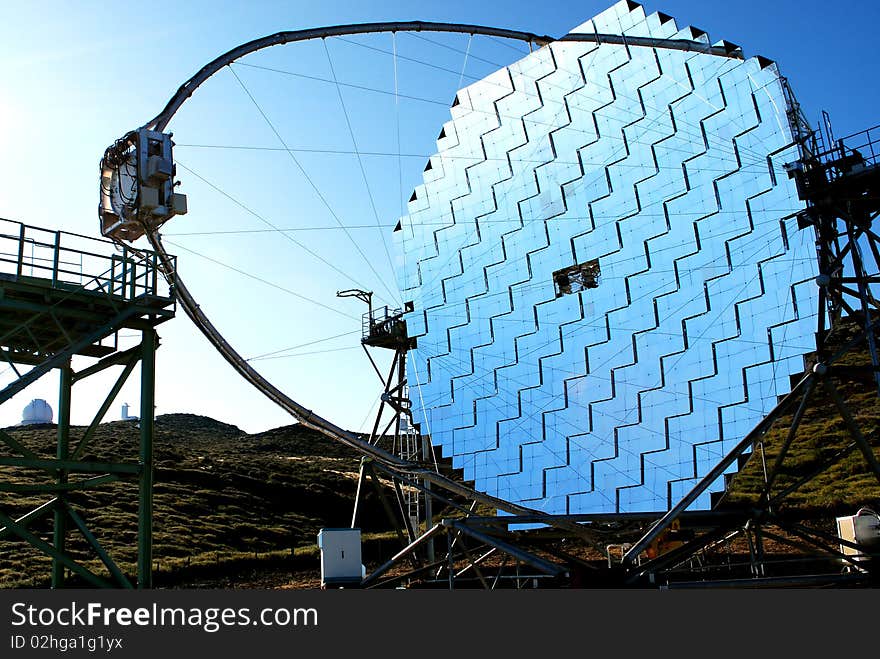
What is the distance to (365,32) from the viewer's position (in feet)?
84.0

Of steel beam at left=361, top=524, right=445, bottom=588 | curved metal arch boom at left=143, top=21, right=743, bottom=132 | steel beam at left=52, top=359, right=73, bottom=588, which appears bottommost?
steel beam at left=361, top=524, right=445, bottom=588

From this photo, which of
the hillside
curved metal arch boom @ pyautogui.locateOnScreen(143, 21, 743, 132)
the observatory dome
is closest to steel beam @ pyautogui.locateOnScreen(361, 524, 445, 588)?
curved metal arch boom @ pyautogui.locateOnScreen(143, 21, 743, 132)

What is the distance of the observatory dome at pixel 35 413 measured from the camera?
274ft

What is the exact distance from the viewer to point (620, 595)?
13.1m

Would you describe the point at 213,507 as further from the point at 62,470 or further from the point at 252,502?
the point at 62,470

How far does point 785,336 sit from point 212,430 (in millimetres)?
94726

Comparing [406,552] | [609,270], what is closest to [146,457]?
[406,552]

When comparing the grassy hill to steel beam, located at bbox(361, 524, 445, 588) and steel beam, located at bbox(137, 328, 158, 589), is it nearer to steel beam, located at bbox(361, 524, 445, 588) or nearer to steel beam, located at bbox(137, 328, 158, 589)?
steel beam, located at bbox(361, 524, 445, 588)

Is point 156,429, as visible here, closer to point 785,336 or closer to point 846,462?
point 846,462

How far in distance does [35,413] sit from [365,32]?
6787 centimetres

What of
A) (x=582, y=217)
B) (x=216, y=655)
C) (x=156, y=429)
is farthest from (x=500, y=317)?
(x=156, y=429)

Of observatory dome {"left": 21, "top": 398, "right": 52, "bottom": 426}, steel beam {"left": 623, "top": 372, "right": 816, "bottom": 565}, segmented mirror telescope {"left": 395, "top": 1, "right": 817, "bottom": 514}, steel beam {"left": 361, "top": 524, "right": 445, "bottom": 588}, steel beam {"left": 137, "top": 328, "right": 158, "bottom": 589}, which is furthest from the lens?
observatory dome {"left": 21, "top": 398, "right": 52, "bottom": 426}

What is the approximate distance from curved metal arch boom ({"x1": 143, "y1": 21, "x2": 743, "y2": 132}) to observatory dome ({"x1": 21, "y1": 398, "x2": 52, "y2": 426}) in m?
66.8

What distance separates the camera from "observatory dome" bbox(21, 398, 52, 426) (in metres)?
83.6
